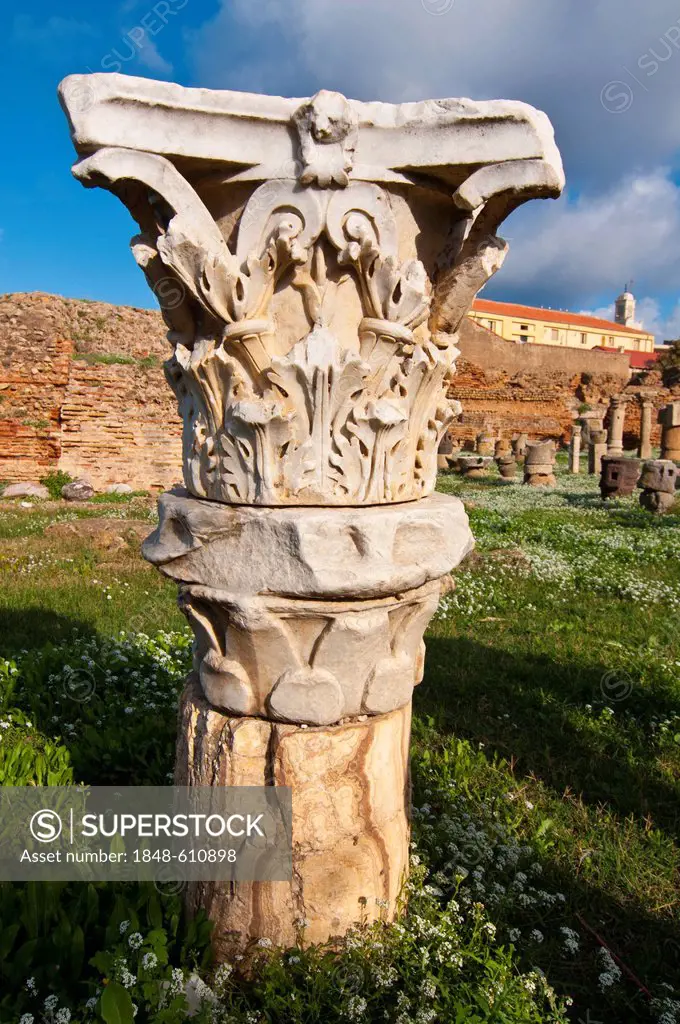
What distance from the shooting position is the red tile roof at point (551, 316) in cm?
4747

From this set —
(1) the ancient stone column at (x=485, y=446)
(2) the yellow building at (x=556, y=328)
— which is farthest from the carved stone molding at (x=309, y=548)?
(2) the yellow building at (x=556, y=328)

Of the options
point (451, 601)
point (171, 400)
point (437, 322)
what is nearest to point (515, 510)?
point (451, 601)

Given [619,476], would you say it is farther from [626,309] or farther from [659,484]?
[626,309]

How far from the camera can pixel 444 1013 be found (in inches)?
67.7

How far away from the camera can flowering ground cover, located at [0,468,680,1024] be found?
1.76 metres

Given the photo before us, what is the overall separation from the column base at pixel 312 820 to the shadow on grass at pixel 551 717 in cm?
154

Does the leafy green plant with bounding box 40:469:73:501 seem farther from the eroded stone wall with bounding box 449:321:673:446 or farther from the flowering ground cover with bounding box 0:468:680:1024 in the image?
the eroded stone wall with bounding box 449:321:673:446

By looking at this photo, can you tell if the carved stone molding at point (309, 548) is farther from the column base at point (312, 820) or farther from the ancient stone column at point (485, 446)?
the ancient stone column at point (485, 446)

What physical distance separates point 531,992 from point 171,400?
14323 millimetres

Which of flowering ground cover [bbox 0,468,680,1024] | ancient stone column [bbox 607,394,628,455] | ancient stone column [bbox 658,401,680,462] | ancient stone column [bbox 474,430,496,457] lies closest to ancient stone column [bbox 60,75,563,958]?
flowering ground cover [bbox 0,468,680,1024]

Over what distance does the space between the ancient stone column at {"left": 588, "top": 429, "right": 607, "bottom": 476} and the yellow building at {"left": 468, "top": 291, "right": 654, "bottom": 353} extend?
1083 inches

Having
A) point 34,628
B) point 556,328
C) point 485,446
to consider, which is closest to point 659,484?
point 34,628

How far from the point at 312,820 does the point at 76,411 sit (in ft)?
45.5

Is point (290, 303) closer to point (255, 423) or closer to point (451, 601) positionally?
point (255, 423)
